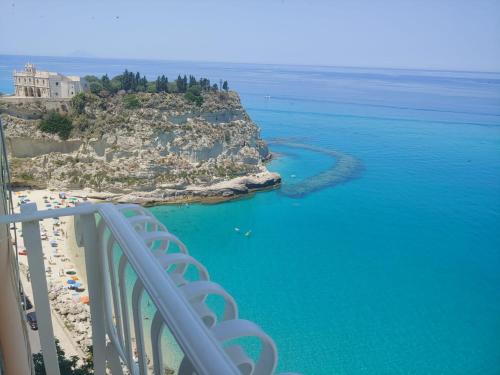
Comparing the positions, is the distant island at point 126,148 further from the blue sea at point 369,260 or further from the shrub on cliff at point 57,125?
the blue sea at point 369,260

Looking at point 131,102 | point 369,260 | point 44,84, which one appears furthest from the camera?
point 44,84

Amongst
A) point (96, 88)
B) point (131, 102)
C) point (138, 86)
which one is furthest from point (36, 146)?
point (138, 86)

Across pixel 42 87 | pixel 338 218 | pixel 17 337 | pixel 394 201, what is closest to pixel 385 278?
pixel 338 218

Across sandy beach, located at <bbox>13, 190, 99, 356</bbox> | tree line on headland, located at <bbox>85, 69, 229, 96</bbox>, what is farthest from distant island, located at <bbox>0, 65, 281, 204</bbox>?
sandy beach, located at <bbox>13, 190, 99, 356</bbox>

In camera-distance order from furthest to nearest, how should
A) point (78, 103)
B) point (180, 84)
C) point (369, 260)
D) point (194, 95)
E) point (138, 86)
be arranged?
1. point (180, 84)
2. point (138, 86)
3. point (194, 95)
4. point (78, 103)
5. point (369, 260)

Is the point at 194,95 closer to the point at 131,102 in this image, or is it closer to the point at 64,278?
the point at 131,102

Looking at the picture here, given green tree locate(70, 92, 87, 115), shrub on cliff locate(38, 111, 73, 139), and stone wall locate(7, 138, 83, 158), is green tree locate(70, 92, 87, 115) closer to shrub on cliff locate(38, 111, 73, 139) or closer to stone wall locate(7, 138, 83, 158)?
shrub on cliff locate(38, 111, 73, 139)
